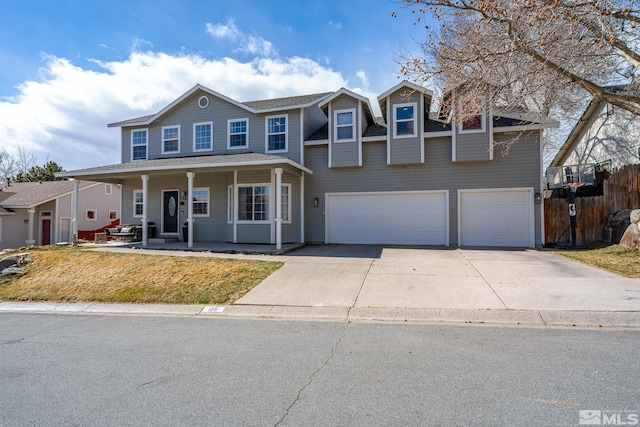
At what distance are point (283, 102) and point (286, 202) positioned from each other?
5.13 meters

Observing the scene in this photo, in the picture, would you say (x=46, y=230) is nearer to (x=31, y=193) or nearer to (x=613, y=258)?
(x=31, y=193)

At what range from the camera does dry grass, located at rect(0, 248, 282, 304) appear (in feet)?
25.5

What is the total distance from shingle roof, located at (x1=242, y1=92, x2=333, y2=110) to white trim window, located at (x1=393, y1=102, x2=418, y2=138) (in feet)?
13.3

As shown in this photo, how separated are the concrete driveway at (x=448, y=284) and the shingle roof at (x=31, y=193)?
2254 centimetres

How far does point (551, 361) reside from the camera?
13.4 ft

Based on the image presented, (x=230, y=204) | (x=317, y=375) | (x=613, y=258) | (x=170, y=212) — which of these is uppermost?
(x=230, y=204)

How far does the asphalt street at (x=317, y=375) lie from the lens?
307cm

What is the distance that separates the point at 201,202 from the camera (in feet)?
53.0

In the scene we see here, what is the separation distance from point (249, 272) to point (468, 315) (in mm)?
5235

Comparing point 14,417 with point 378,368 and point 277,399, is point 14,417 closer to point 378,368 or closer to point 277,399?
point 277,399

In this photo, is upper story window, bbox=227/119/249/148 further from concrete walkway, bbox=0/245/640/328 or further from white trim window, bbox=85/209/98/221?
white trim window, bbox=85/209/98/221

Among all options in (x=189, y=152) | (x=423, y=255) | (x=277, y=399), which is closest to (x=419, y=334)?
(x=277, y=399)

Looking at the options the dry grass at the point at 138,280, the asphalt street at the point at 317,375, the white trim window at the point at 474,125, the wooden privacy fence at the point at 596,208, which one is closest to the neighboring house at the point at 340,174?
the white trim window at the point at 474,125

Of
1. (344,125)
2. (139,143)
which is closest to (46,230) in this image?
(139,143)
